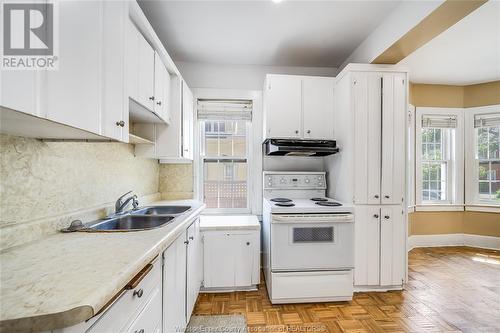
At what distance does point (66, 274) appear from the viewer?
67cm

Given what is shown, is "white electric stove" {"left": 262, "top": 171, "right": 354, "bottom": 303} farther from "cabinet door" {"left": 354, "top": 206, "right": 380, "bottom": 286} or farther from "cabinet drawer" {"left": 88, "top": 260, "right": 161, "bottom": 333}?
"cabinet drawer" {"left": 88, "top": 260, "right": 161, "bottom": 333}

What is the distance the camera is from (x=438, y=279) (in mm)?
2490

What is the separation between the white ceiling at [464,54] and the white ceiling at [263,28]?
0.87 m

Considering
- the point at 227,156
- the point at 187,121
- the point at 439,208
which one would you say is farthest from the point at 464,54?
the point at 187,121

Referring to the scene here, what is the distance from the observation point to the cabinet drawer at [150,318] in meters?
0.84

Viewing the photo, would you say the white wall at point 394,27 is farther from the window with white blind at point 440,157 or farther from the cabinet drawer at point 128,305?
the cabinet drawer at point 128,305

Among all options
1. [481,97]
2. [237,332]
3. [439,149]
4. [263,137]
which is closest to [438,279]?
[439,149]

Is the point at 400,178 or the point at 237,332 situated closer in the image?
the point at 237,332

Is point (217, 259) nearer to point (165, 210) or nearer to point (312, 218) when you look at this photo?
point (165, 210)

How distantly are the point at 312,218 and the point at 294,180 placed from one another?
0.74 m

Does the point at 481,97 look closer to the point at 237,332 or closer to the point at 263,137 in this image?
the point at 263,137

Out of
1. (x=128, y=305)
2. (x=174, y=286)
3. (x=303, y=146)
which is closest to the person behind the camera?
(x=128, y=305)

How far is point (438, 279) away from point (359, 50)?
2.87 metres
